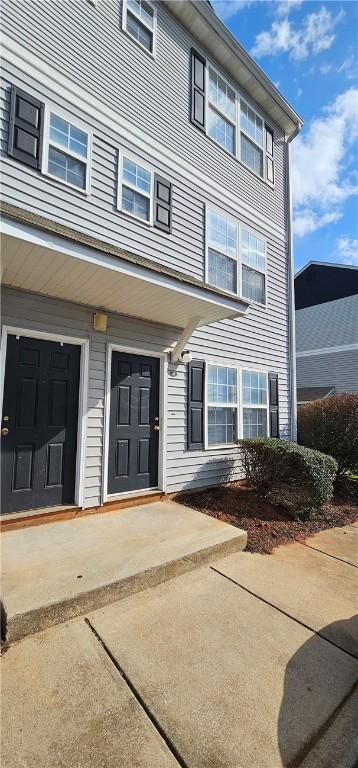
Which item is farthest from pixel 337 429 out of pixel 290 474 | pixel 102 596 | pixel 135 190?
pixel 102 596

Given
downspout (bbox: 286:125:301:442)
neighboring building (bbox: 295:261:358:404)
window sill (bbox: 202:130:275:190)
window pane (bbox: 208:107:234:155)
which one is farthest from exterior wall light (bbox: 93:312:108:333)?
neighboring building (bbox: 295:261:358:404)

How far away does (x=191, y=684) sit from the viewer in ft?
6.04

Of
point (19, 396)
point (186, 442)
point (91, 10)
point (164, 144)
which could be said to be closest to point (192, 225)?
point (164, 144)

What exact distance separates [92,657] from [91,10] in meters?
7.39

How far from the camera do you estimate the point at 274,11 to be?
20.2 ft

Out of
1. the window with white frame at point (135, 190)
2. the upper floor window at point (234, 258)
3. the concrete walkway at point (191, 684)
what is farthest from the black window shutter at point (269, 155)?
the concrete walkway at point (191, 684)

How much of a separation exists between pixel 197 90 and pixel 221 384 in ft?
17.0

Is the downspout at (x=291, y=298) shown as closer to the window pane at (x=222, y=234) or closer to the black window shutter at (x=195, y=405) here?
the window pane at (x=222, y=234)

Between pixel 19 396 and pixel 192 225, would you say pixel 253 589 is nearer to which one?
pixel 19 396

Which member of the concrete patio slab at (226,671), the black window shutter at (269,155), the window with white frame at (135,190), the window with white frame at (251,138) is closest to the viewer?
the concrete patio slab at (226,671)

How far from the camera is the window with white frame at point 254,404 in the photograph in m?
6.38

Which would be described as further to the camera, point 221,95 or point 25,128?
point 221,95

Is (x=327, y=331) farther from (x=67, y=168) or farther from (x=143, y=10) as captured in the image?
(x=67, y=168)

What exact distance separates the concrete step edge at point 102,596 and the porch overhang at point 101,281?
2.64 metres
